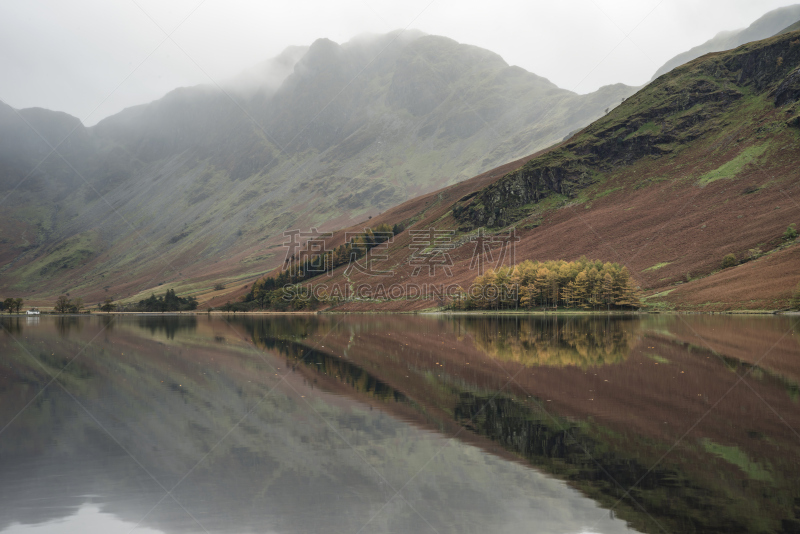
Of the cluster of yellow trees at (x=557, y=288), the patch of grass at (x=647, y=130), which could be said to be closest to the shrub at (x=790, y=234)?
the cluster of yellow trees at (x=557, y=288)

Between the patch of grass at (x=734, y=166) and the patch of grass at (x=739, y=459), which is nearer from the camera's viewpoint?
the patch of grass at (x=739, y=459)

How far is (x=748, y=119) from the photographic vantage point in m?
154

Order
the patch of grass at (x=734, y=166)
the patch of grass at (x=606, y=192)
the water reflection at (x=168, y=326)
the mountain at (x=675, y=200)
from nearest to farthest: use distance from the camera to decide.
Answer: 1. the water reflection at (x=168, y=326)
2. the mountain at (x=675, y=200)
3. the patch of grass at (x=734, y=166)
4. the patch of grass at (x=606, y=192)

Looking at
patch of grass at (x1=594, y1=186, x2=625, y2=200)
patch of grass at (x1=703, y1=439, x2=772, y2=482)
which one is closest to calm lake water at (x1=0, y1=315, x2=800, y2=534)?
patch of grass at (x1=703, y1=439, x2=772, y2=482)

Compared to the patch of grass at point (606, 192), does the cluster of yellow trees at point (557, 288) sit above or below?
below

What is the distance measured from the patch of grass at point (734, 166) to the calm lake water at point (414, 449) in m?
126

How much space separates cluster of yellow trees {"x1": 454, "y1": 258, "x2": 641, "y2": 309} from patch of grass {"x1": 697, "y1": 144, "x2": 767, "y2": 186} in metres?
52.3

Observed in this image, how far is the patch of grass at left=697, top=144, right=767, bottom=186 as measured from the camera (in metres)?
134

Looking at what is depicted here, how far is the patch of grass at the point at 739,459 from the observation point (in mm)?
11398

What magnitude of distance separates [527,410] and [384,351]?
861 inches

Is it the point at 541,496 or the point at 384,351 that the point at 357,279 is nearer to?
the point at 384,351

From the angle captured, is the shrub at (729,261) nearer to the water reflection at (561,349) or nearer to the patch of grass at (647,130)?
the water reflection at (561,349)

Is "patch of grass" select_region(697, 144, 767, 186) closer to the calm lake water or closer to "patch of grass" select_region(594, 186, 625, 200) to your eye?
"patch of grass" select_region(594, 186, 625, 200)

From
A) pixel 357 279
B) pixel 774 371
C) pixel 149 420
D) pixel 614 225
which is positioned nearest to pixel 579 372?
pixel 774 371
